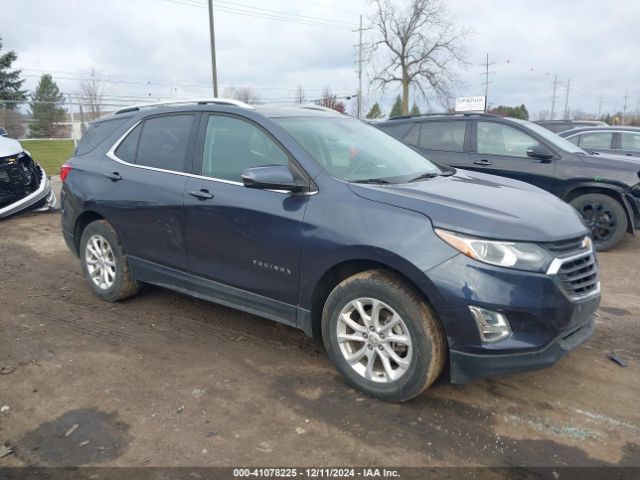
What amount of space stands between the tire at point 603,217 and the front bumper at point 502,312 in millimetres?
4685

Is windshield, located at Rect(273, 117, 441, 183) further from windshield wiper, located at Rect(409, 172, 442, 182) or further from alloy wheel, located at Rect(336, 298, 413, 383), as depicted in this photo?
alloy wheel, located at Rect(336, 298, 413, 383)

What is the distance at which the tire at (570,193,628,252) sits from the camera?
22.6 ft

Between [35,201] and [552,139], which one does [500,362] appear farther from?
[35,201]

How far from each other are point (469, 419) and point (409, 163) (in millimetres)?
1942

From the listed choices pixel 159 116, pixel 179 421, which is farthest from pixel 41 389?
pixel 159 116

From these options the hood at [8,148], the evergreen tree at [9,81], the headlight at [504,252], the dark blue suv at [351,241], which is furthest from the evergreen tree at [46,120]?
the headlight at [504,252]

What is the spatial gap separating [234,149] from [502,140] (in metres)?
4.92

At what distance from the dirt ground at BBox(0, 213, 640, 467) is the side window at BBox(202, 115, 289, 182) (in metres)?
1.33

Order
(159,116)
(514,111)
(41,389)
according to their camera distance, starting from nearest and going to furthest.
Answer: (41,389) → (159,116) → (514,111)

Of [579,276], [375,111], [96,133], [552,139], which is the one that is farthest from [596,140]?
[375,111]

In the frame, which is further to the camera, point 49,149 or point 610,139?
point 49,149

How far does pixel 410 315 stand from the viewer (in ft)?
9.72

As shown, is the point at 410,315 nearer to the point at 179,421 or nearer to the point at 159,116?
the point at 179,421

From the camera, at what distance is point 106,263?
4.85 meters
